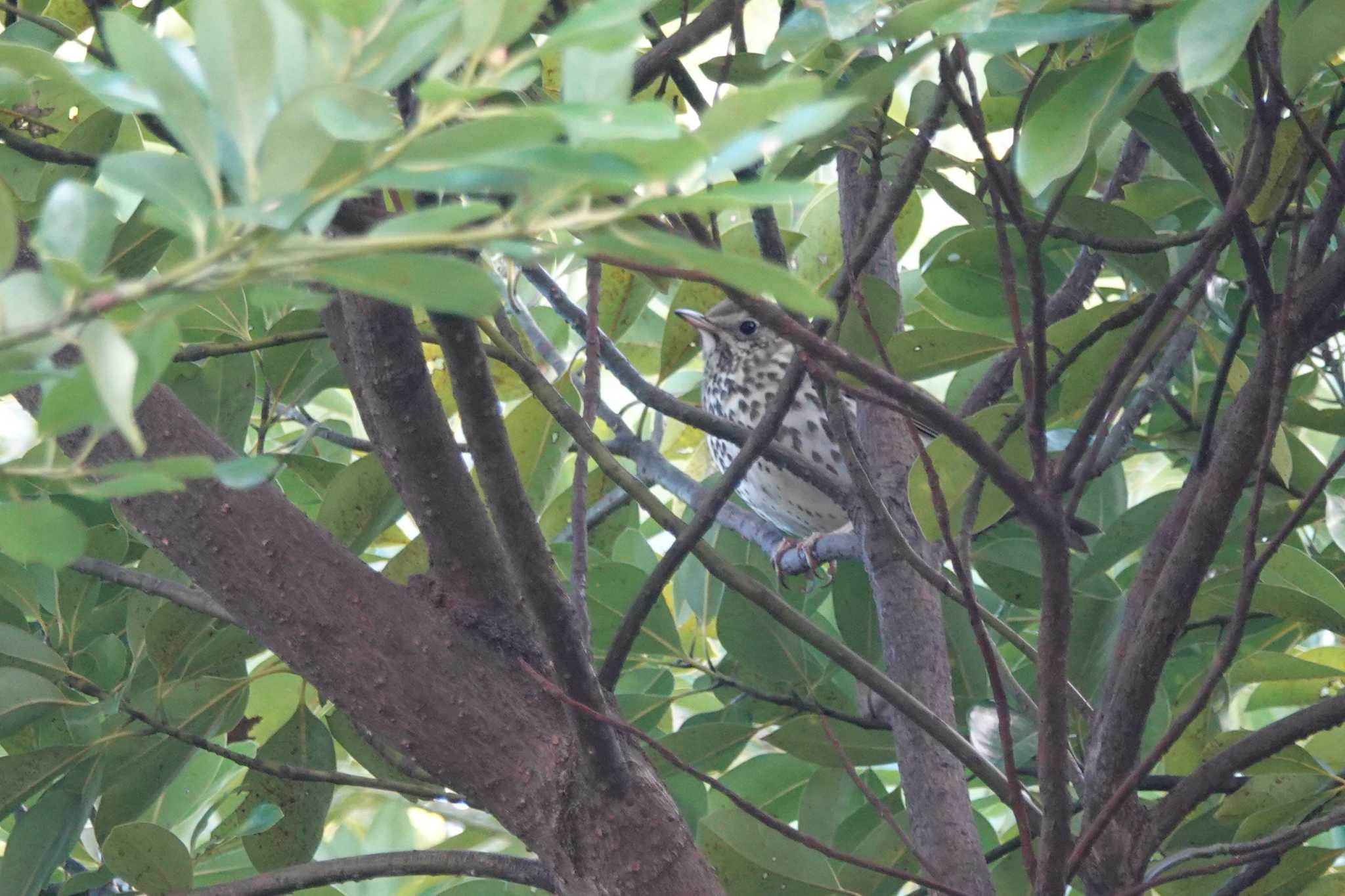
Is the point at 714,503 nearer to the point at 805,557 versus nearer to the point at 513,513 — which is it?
the point at 513,513

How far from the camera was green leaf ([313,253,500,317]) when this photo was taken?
0.40m

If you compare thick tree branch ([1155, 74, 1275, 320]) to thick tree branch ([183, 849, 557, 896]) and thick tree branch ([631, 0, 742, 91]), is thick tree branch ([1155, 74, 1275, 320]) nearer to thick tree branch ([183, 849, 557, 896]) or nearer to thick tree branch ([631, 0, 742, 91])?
thick tree branch ([631, 0, 742, 91])

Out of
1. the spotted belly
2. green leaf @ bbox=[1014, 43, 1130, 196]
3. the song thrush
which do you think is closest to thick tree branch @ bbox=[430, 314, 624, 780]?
green leaf @ bbox=[1014, 43, 1130, 196]

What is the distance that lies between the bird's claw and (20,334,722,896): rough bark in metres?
0.73

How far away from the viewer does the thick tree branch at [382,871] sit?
46.3 inches

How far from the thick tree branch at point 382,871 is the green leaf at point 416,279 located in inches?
33.0

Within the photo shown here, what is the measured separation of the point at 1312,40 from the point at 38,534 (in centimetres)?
75

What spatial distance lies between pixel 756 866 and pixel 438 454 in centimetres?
48

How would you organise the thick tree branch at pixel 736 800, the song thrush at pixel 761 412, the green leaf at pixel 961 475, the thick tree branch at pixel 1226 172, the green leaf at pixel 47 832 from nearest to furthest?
the thick tree branch at pixel 1226 172
the thick tree branch at pixel 736 800
the green leaf at pixel 961 475
the green leaf at pixel 47 832
the song thrush at pixel 761 412

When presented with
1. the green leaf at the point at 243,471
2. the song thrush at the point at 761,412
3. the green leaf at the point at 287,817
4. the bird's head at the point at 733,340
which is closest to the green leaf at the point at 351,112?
the green leaf at the point at 243,471

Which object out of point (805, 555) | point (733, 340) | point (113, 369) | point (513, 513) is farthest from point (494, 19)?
point (733, 340)

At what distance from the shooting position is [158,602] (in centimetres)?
138

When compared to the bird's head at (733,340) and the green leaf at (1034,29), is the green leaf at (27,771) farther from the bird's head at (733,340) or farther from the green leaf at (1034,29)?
the bird's head at (733,340)

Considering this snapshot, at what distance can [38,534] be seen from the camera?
1.64 feet
